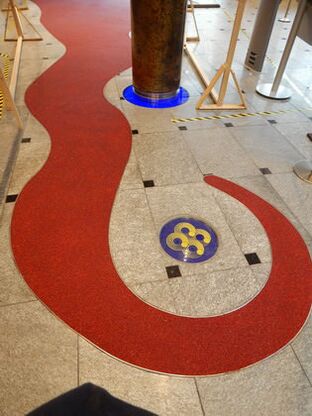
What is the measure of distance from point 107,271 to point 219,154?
6.32 feet

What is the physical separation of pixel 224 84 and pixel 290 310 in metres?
3.03

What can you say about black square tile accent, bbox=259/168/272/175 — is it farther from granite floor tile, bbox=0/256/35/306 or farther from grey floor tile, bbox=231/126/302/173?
granite floor tile, bbox=0/256/35/306

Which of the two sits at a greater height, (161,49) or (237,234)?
(161,49)

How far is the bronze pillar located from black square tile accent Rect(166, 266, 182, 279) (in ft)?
9.38

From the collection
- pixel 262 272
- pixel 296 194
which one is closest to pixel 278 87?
pixel 296 194

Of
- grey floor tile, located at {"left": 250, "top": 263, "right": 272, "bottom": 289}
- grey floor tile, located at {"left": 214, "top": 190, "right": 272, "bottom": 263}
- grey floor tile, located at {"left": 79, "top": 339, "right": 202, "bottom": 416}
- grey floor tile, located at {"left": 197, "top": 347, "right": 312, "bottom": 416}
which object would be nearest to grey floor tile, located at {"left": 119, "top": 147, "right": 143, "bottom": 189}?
grey floor tile, located at {"left": 214, "top": 190, "right": 272, "bottom": 263}

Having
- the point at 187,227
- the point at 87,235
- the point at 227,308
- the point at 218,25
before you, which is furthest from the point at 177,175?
the point at 218,25

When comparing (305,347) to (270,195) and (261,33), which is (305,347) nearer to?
(270,195)

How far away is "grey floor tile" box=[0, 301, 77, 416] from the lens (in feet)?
5.76

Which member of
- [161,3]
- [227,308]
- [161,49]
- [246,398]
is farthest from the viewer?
[161,49]

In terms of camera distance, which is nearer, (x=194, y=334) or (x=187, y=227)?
(x=194, y=334)

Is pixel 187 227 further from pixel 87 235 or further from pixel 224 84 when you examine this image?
pixel 224 84

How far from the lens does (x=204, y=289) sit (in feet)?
7.44

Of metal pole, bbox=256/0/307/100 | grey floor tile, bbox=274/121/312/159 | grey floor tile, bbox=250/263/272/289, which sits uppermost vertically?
metal pole, bbox=256/0/307/100
